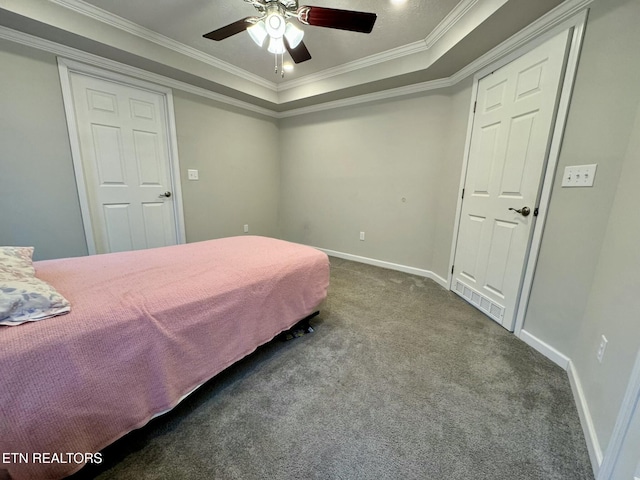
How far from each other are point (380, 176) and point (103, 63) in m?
3.09

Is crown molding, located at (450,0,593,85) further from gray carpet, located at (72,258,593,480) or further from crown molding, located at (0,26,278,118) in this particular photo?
crown molding, located at (0,26,278,118)

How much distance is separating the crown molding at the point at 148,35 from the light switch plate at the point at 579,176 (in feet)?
11.0

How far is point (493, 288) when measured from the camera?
6.88 feet

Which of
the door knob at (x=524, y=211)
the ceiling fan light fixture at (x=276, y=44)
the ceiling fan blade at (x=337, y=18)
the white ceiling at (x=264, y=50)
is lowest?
the door knob at (x=524, y=211)

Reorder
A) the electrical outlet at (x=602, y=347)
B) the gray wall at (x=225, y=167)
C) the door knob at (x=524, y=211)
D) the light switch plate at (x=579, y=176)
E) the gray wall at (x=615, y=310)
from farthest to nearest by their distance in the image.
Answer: the gray wall at (x=225, y=167) < the door knob at (x=524, y=211) < the light switch plate at (x=579, y=176) < the electrical outlet at (x=602, y=347) < the gray wall at (x=615, y=310)

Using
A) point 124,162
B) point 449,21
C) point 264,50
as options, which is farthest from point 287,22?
point 124,162

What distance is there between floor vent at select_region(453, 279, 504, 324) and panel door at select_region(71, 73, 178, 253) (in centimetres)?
339

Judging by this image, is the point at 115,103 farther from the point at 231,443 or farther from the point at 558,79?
the point at 558,79

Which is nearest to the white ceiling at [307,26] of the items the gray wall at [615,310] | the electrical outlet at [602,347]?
the gray wall at [615,310]

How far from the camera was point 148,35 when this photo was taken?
2273 mm

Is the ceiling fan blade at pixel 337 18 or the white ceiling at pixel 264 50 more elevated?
the white ceiling at pixel 264 50

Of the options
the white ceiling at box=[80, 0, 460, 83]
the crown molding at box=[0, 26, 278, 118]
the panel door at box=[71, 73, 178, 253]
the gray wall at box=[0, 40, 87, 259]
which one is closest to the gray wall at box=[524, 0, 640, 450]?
the white ceiling at box=[80, 0, 460, 83]

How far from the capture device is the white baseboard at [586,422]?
966 millimetres

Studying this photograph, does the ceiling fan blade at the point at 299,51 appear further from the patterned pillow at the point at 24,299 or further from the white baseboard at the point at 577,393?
the white baseboard at the point at 577,393
